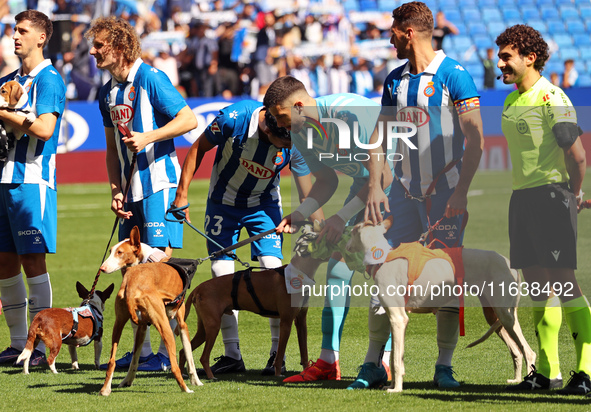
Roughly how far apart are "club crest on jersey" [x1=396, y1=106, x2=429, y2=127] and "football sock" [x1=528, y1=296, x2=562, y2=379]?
1.21 m

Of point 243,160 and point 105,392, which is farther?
point 243,160

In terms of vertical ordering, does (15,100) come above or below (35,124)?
above

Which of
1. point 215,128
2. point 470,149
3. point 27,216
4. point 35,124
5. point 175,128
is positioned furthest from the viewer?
point 27,216

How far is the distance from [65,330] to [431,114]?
265 cm

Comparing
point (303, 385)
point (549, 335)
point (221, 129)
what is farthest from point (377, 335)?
point (221, 129)

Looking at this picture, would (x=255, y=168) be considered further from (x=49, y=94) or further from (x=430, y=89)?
(x=49, y=94)

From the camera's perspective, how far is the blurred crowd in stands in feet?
67.7

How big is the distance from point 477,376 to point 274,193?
1816mm

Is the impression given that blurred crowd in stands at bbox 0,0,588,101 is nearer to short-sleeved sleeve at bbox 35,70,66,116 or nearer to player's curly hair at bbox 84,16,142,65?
short-sleeved sleeve at bbox 35,70,66,116

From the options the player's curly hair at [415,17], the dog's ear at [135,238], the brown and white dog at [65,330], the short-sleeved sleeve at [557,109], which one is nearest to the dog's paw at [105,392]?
the brown and white dog at [65,330]

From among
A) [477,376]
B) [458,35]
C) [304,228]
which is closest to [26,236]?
[304,228]

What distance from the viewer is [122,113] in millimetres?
5410

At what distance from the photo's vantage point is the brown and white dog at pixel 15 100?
5.55 metres

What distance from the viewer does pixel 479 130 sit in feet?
15.1
